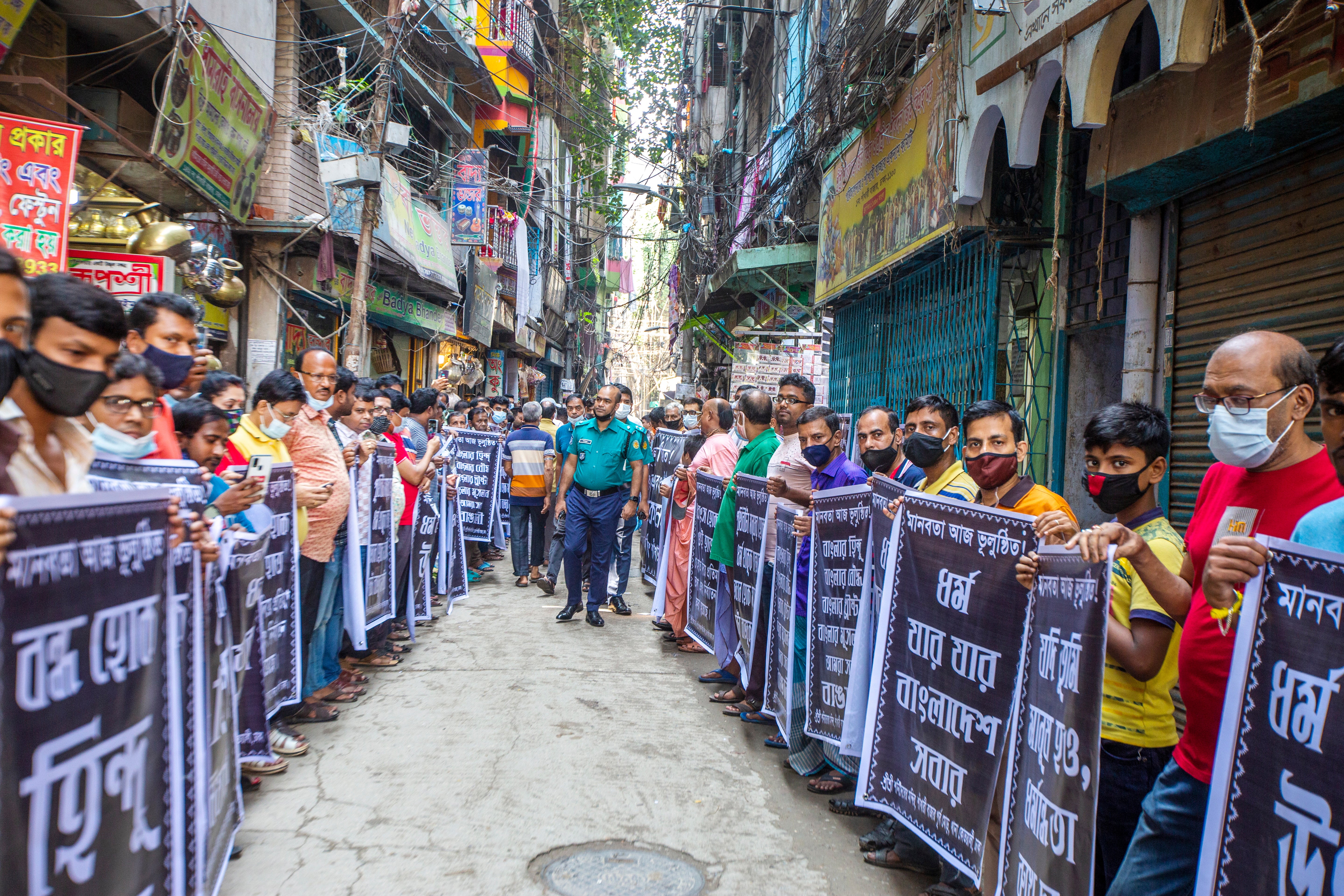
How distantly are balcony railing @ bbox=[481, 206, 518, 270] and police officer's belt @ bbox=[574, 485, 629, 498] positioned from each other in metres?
15.6

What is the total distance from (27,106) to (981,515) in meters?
8.74

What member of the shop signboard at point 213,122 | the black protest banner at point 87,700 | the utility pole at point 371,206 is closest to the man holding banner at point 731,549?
the black protest banner at point 87,700

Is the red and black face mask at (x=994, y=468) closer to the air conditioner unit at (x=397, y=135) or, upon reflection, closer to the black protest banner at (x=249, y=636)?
the black protest banner at (x=249, y=636)

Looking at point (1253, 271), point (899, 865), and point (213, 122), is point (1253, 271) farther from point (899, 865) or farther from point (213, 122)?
point (213, 122)

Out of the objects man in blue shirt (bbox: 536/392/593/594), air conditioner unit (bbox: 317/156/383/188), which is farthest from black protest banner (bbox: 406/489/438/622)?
air conditioner unit (bbox: 317/156/383/188)

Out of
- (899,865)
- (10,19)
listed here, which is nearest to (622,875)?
(899,865)

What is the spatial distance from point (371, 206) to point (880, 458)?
9206mm

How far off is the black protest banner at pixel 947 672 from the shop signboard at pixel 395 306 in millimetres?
11369

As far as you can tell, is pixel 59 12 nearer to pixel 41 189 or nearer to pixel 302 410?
pixel 41 189

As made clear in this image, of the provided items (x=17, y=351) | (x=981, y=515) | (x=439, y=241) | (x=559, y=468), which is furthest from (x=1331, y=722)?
(x=439, y=241)

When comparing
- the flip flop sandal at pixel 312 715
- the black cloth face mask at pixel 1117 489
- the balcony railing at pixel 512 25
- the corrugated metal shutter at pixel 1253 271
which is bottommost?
the flip flop sandal at pixel 312 715

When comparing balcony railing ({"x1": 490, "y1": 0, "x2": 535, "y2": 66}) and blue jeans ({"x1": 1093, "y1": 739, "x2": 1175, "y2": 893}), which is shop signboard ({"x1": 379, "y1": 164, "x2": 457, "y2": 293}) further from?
blue jeans ({"x1": 1093, "y1": 739, "x2": 1175, "y2": 893})

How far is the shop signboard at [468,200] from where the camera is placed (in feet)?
63.8

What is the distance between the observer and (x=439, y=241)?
57.4 ft
